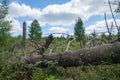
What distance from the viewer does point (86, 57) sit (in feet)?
22.2

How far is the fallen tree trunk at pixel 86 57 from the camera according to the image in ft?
21.4

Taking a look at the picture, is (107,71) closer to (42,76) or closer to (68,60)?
(68,60)

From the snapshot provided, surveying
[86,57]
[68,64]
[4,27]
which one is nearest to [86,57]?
[86,57]

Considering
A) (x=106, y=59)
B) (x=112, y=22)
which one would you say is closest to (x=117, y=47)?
(x=106, y=59)

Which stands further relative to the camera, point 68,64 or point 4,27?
point 4,27

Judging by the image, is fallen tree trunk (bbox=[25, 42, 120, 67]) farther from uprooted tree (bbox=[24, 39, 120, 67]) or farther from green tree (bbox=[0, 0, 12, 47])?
green tree (bbox=[0, 0, 12, 47])

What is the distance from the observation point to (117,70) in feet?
21.7

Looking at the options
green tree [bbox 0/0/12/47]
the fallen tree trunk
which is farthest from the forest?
green tree [bbox 0/0/12/47]

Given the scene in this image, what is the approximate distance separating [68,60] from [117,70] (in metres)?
1.18

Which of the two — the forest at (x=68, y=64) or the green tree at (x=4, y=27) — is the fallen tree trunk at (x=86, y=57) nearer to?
the forest at (x=68, y=64)

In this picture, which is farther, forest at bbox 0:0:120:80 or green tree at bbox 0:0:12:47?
green tree at bbox 0:0:12:47

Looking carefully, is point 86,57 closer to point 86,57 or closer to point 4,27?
point 86,57

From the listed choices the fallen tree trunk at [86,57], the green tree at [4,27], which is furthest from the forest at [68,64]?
the green tree at [4,27]

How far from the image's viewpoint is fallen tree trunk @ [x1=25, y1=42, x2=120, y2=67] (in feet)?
21.4
